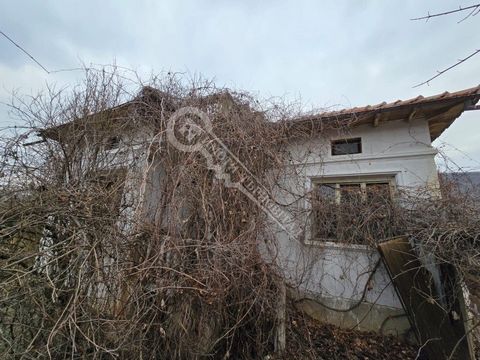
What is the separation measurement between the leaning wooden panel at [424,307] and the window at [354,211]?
586mm

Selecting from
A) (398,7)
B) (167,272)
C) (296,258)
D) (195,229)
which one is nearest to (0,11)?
(195,229)

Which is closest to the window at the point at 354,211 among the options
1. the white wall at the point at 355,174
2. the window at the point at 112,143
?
the white wall at the point at 355,174

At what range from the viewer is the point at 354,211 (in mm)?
4785

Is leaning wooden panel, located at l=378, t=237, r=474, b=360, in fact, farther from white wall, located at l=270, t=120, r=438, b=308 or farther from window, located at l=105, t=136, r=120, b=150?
window, located at l=105, t=136, r=120, b=150

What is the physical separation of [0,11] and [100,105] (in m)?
1.87

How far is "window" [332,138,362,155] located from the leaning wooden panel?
221 cm

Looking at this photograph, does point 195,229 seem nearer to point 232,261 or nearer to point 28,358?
point 232,261

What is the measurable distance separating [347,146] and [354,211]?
161 cm

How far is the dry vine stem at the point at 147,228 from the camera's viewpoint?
2.15 meters

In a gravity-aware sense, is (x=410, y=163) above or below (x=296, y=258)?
above

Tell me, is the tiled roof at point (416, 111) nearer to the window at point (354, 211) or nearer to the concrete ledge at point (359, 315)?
the window at point (354, 211)

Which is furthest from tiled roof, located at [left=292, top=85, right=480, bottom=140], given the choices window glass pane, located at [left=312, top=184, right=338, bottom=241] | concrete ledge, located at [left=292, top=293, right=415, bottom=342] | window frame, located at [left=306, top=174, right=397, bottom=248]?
concrete ledge, located at [left=292, top=293, right=415, bottom=342]

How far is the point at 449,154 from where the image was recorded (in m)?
4.58

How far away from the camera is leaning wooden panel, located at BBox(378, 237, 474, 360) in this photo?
11.0 ft
